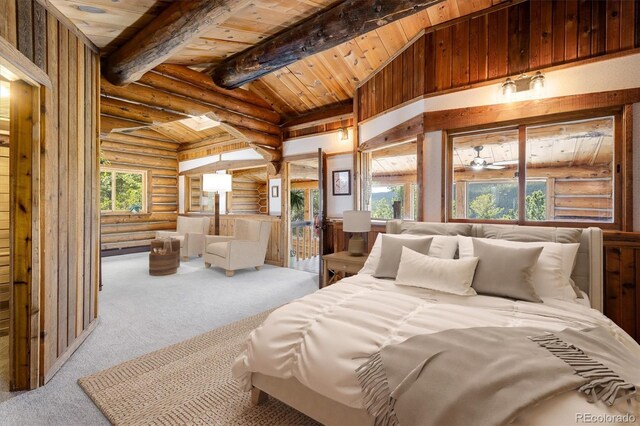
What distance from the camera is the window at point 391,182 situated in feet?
13.7

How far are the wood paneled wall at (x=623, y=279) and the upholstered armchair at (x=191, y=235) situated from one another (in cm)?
642

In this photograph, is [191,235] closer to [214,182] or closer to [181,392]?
[214,182]

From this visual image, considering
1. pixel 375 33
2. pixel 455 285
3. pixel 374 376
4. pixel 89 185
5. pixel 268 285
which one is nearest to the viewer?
pixel 374 376

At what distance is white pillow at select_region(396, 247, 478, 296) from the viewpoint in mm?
2084

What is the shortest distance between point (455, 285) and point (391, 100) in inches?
102

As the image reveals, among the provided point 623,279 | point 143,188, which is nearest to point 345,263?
point 623,279

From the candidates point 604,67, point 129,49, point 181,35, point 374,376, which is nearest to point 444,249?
point 374,376

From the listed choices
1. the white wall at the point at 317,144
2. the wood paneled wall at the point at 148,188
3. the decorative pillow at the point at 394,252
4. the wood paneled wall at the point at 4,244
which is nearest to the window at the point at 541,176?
the decorative pillow at the point at 394,252

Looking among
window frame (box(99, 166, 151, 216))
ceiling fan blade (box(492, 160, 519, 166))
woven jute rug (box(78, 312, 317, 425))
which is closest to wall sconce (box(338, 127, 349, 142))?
ceiling fan blade (box(492, 160, 519, 166))

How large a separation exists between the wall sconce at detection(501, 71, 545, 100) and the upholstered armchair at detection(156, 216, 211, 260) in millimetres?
5947

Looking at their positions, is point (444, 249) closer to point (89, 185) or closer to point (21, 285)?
point (21, 285)

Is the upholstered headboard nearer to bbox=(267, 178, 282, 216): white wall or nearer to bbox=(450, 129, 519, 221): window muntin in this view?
bbox=(450, 129, 519, 221): window muntin

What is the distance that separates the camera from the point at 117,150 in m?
6.91

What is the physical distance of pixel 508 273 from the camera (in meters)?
2.02
